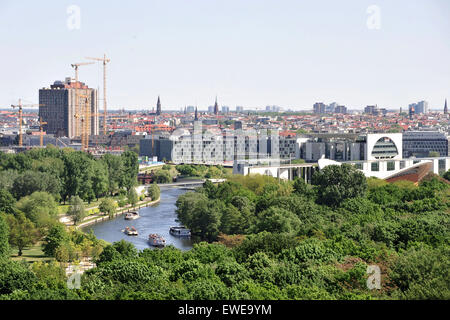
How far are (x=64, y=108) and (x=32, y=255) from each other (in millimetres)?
39431

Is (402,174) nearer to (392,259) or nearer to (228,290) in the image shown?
(392,259)

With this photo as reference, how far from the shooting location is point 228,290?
756cm

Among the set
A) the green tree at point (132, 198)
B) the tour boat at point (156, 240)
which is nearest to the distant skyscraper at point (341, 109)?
the green tree at point (132, 198)

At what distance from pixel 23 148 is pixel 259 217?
2911 cm

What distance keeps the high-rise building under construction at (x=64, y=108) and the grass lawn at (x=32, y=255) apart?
37.3 meters

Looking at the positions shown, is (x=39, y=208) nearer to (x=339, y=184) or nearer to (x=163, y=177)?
(x=339, y=184)

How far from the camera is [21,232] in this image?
14.7 m

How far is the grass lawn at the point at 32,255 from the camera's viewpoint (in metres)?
13.8

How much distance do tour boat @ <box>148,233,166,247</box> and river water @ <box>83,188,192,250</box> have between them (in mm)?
118

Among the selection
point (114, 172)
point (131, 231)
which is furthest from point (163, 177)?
point (131, 231)

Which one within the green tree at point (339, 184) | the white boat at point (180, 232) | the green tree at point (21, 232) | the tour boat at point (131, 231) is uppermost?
the green tree at point (339, 184)

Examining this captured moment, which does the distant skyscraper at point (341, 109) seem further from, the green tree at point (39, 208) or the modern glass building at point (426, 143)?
the green tree at point (39, 208)
